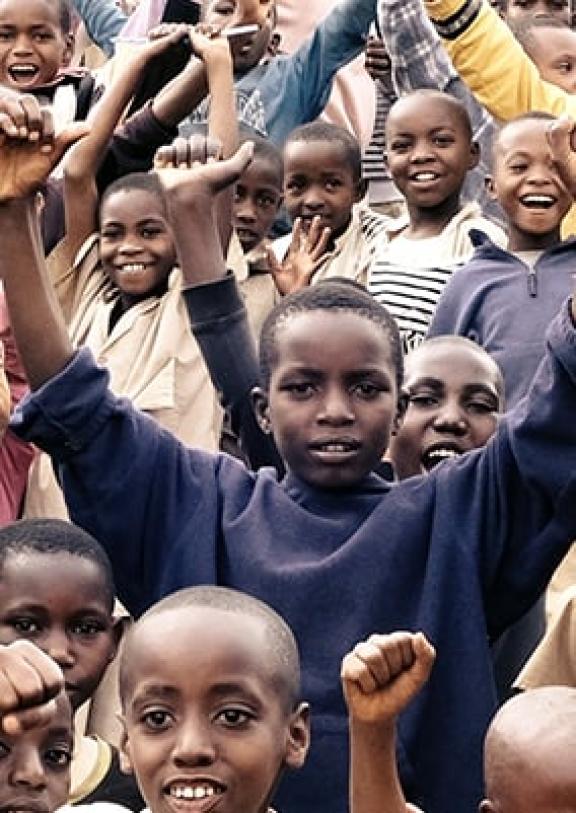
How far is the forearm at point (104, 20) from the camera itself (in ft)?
27.3

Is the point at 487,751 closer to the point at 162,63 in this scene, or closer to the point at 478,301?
the point at 478,301

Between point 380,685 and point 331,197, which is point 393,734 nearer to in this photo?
point 380,685

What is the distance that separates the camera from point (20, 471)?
6.04 meters

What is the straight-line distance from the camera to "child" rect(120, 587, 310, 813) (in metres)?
3.51

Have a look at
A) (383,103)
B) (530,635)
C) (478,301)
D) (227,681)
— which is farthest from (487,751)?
(383,103)

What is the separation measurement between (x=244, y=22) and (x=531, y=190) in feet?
3.84

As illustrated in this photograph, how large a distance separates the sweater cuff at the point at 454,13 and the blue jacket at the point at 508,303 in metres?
0.81

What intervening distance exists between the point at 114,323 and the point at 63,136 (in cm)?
239

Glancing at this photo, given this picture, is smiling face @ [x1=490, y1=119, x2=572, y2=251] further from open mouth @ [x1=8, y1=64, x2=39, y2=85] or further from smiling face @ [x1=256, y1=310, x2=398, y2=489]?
smiling face @ [x1=256, y1=310, x2=398, y2=489]

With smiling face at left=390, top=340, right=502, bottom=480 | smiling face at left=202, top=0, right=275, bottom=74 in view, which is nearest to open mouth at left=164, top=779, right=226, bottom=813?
smiling face at left=390, top=340, right=502, bottom=480

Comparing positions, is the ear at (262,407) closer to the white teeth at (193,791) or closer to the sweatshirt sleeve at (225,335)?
the sweatshirt sleeve at (225,335)

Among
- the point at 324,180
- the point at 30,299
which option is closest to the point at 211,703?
the point at 30,299

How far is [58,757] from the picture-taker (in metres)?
4.07

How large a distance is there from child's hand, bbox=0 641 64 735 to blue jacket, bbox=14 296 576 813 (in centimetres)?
97
